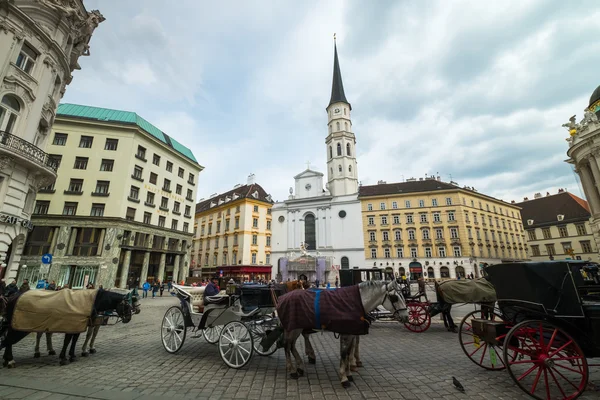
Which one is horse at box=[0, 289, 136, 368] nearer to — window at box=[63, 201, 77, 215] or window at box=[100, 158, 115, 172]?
window at box=[63, 201, 77, 215]

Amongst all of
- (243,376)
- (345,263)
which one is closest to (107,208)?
(243,376)

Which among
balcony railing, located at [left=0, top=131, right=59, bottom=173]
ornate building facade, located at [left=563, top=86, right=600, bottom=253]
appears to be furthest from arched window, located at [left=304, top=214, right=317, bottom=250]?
balcony railing, located at [left=0, top=131, right=59, bottom=173]

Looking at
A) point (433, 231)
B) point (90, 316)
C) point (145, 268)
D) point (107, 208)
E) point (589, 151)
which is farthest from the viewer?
point (433, 231)

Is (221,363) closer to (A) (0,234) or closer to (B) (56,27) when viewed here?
(A) (0,234)

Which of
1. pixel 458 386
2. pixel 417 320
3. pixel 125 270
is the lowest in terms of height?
pixel 458 386

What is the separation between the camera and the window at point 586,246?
3951 cm

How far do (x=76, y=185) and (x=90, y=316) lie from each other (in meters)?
25.6

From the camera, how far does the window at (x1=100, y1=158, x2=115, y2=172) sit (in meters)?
25.5

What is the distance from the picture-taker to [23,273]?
69.8 ft

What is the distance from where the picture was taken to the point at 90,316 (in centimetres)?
550

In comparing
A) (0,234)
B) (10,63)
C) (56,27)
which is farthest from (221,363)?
(56,27)

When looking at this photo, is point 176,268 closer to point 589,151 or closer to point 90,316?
point 90,316

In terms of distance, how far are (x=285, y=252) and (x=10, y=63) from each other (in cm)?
3515

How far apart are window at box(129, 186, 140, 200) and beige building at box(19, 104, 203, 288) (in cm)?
11
